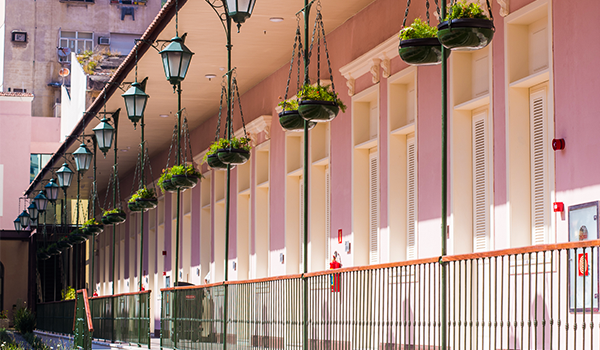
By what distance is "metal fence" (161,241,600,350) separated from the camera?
593cm

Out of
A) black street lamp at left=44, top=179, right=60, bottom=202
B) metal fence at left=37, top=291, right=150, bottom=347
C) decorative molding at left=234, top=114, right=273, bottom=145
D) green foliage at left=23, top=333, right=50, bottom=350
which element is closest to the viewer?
metal fence at left=37, top=291, right=150, bottom=347

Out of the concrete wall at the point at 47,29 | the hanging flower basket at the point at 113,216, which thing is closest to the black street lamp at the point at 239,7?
the hanging flower basket at the point at 113,216

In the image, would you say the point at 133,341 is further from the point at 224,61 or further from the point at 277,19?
the point at 277,19

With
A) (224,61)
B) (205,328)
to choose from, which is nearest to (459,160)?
(205,328)

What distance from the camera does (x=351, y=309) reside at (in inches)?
344

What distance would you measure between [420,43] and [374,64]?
19.7ft

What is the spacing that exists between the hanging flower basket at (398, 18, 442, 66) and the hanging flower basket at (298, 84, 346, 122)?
225 cm

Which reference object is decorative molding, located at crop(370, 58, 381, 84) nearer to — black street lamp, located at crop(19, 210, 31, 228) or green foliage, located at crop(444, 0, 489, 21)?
green foliage, located at crop(444, 0, 489, 21)

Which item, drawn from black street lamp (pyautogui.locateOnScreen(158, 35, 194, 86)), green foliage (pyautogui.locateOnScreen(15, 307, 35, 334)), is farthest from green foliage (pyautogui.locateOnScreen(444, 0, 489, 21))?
green foliage (pyautogui.locateOnScreen(15, 307, 35, 334))

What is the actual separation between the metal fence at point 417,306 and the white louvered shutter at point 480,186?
3.89ft

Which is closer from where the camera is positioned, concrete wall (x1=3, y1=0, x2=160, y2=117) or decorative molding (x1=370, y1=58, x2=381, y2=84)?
decorative molding (x1=370, y1=58, x2=381, y2=84)

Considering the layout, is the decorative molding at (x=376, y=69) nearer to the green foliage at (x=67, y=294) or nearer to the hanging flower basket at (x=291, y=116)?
the hanging flower basket at (x=291, y=116)

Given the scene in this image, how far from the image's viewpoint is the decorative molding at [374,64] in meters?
13.0

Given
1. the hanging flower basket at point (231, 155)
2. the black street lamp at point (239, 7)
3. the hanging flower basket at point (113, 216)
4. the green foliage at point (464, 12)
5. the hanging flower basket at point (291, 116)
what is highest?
the black street lamp at point (239, 7)
